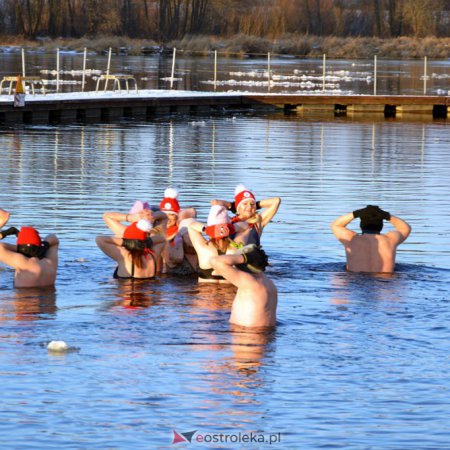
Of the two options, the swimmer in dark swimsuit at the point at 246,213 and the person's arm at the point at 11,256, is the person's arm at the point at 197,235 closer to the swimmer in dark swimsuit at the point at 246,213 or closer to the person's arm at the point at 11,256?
the swimmer in dark swimsuit at the point at 246,213

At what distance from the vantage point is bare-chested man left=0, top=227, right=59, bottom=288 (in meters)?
14.0

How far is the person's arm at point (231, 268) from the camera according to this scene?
11961 millimetres

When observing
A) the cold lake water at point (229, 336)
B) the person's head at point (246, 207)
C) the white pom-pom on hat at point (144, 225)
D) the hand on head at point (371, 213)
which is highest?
the person's head at point (246, 207)

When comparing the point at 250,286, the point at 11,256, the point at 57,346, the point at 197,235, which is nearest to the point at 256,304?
the point at 250,286

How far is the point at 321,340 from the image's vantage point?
12.6 meters

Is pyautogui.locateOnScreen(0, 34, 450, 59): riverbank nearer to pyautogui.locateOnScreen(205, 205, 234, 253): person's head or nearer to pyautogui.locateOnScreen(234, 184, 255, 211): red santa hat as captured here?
pyautogui.locateOnScreen(234, 184, 255, 211): red santa hat

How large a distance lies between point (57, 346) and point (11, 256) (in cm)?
227

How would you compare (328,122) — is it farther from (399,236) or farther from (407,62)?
(407,62)

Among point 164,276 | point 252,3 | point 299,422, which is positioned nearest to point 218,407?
point 299,422

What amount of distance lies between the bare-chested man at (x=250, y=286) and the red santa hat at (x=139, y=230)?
1.74m

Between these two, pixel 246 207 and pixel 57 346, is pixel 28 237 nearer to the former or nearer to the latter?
pixel 57 346

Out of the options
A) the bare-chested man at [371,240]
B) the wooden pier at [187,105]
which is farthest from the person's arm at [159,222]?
the wooden pier at [187,105]

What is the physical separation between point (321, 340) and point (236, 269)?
1164 mm

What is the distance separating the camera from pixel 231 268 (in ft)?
39.4
